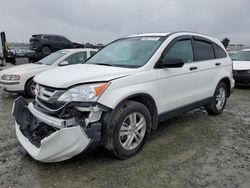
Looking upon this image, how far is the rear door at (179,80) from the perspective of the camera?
388 centimetres

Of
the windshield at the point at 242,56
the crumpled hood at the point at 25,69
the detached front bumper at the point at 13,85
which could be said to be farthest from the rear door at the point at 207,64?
the windshield at the point at 242,56

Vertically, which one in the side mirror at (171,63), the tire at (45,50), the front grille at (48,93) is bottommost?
the front grille at (48,93)

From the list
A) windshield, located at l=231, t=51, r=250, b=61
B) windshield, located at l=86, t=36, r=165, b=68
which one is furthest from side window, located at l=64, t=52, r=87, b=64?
windshield, located at l=231, t=51, r=250, b=61

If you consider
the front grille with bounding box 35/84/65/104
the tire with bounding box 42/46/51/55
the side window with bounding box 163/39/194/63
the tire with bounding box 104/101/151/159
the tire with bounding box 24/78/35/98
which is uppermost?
the tire with bounding box 42/46/51/55

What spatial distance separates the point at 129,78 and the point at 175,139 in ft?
5.05

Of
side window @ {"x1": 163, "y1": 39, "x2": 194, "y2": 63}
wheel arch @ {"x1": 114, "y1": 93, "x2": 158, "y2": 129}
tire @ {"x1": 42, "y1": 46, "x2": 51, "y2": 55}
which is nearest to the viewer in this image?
wheel arch @ {"x1": 114, "y1": 93, "x2": 158, "y2": 129}

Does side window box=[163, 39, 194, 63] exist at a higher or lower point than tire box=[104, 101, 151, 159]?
higher

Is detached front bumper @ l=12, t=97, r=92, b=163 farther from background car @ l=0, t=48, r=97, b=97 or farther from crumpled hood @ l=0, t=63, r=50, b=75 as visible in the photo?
crumpled hood @ l=0, t=63, r=50, b=75

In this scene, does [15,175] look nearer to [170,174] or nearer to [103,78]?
[103,78]

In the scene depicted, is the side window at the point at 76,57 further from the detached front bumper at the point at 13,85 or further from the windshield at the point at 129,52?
the windshield at the point at 129,52

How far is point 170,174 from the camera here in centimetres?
308

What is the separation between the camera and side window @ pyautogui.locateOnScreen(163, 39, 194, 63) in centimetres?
412

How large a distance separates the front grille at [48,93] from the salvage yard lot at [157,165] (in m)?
0.88

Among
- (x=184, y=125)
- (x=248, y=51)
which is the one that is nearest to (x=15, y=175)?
(x=184, y=125)
